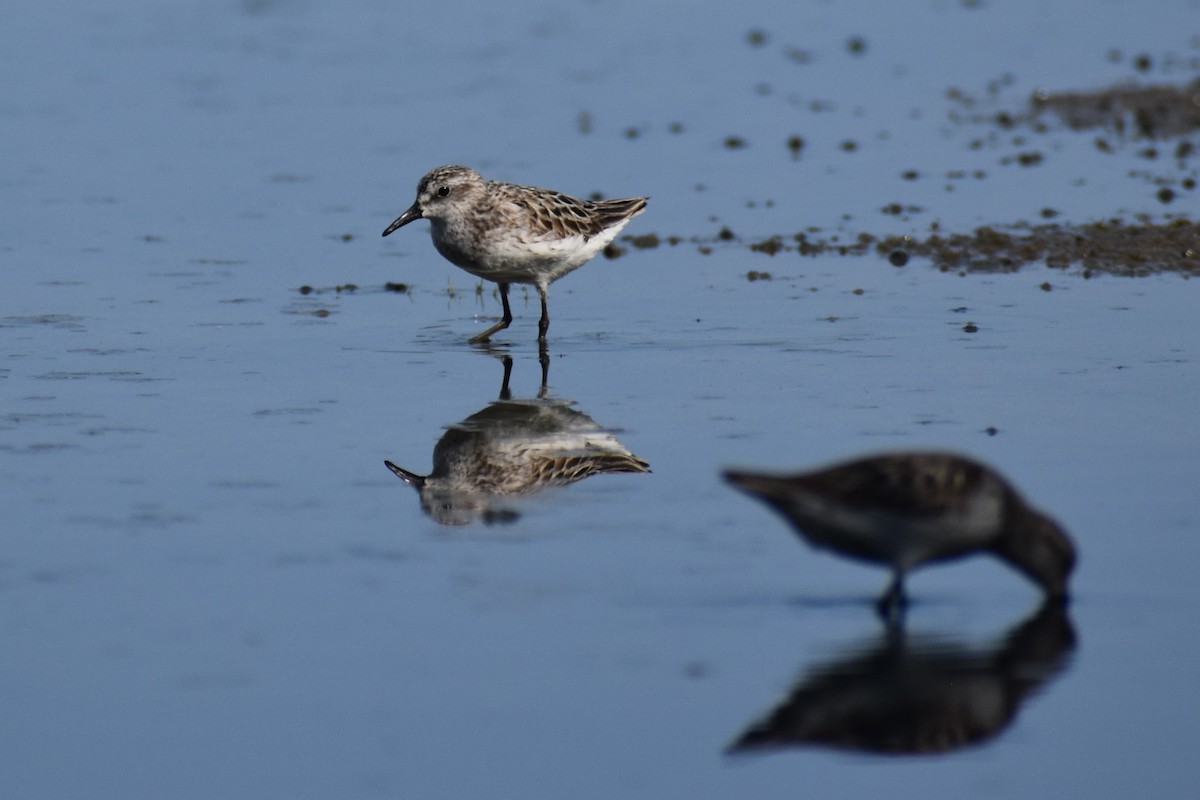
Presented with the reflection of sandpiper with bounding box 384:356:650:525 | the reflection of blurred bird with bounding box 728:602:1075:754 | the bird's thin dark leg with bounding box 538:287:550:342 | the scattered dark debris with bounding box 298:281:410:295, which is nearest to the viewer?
the reflection of blurred bird with bounding box 728:602:1075:754

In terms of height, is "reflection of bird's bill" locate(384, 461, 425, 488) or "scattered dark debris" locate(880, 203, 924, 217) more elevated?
"scattered dark debris" locate(880, 203, 924, 217)

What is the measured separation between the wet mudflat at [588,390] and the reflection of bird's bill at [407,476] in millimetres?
71

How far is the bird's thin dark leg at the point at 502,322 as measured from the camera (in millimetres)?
13016

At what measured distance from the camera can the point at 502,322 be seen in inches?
526

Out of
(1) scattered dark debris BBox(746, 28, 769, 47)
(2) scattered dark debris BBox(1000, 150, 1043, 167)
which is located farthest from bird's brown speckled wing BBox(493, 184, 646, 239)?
(1) scattered dark debris BBox(746, 28, 769, 47)

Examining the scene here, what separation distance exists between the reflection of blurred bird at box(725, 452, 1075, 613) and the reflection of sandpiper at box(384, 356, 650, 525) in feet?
6.86

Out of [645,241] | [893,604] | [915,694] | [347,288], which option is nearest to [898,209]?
[645,241]

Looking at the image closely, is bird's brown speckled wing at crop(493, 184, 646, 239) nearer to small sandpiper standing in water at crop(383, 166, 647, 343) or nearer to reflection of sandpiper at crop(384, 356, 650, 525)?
small sandpiper standing in water at crop(383, 166, 647, 343)

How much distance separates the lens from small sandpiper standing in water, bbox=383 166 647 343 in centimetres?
1327

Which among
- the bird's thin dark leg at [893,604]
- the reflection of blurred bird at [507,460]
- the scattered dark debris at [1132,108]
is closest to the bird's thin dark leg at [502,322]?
the reflection of blurred bird at [507,460]

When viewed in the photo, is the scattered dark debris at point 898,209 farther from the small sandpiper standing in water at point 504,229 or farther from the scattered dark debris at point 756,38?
the scattered dark debris at point 756,38

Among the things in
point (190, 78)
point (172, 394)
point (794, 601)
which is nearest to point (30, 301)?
point (172, 394)

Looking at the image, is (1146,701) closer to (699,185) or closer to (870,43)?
(699,185)

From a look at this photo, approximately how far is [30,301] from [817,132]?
368 inches
